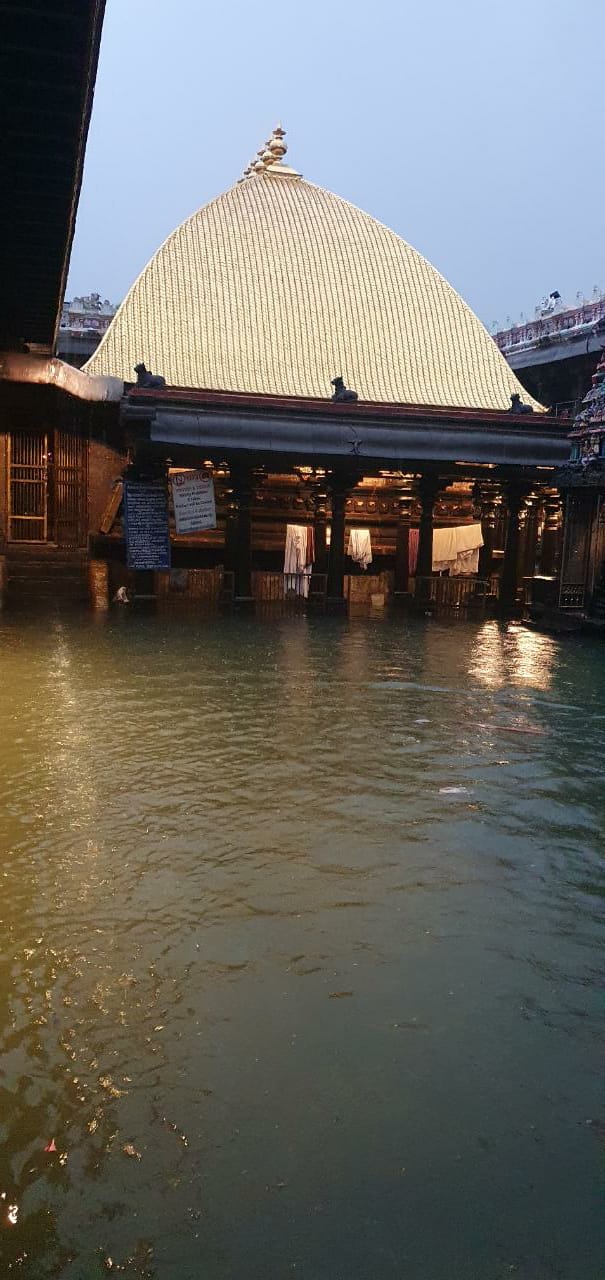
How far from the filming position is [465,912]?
448cm

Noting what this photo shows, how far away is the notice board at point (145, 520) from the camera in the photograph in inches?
719

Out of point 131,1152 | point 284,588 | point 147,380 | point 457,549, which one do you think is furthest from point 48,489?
point 131,1152

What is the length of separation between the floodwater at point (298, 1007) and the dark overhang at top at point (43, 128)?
5016mm

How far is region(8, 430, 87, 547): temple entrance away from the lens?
851 inches

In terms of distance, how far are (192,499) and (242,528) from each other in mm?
1222

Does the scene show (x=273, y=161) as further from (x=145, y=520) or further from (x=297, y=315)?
(x=145, y=520)

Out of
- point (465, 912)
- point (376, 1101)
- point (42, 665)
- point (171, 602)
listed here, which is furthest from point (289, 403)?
point (376, 1101)

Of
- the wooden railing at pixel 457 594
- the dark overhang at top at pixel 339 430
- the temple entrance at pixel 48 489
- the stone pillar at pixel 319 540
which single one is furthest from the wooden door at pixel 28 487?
the wooden railing at pixel 457 594

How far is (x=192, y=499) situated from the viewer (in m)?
19.1

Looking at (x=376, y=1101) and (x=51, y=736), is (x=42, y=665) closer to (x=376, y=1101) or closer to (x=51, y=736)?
(x=51, y=736)

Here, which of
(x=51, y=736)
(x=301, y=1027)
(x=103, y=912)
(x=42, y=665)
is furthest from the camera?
(x=42, y=665)

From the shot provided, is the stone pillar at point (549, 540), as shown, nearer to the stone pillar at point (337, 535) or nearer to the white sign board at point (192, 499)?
the stone pillar at point (337, 535)

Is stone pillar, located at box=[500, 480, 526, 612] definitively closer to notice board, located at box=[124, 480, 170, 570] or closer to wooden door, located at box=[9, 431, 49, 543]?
notice board, located at box=[124, 480, 170, 570]

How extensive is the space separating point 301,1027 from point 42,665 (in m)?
8.33
